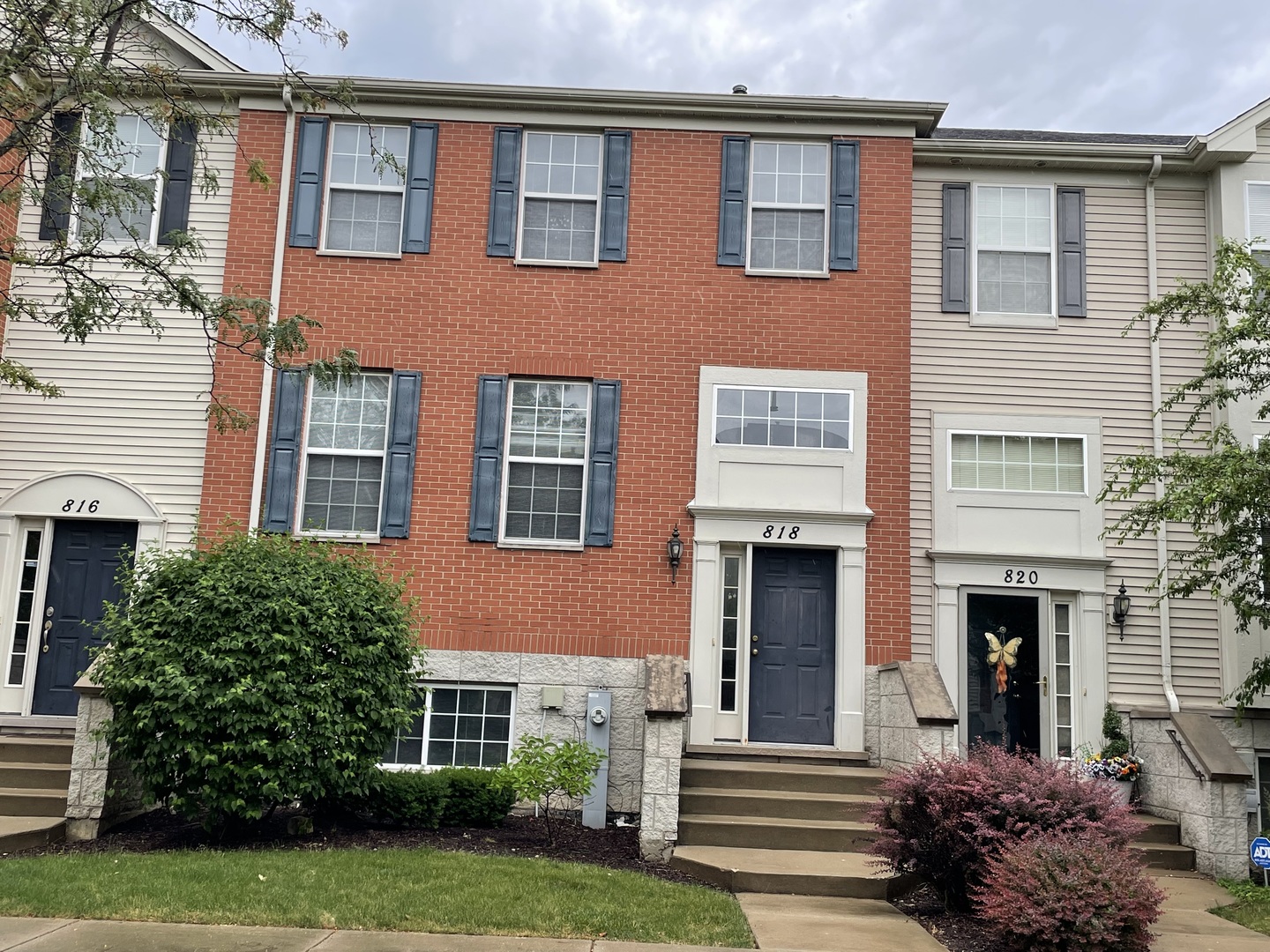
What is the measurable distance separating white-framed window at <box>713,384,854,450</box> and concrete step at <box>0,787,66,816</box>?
708cm

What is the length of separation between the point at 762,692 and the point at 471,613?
3131 millimetres

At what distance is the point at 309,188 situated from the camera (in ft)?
39.3

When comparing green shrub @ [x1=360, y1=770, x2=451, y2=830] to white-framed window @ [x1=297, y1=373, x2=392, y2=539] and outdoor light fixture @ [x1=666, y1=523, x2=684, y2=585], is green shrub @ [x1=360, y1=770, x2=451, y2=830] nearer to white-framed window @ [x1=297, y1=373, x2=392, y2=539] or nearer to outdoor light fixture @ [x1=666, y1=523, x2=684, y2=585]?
white-framed window @ [x1=297, y1=373, x2=392, y2=539]

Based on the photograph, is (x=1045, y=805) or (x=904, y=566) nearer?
(x=1045, y=805)

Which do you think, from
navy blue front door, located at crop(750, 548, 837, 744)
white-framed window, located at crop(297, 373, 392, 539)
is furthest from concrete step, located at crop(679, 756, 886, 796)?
white-framed window, located at crop(297, 373, 392, 539)

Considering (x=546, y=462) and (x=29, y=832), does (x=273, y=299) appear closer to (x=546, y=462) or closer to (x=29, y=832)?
(x=546, y=462)

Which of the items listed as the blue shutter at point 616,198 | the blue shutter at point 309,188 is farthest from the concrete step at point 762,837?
the blue shutter at point 309,188

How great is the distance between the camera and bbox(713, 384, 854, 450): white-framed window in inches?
A: 456

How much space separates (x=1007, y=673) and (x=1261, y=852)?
3167mm

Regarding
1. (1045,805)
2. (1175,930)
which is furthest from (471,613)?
(1175,930)

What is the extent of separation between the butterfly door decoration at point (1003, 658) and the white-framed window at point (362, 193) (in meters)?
7.85

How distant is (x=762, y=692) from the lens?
1120 cm

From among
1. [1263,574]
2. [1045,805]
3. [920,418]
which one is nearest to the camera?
[1045,805]

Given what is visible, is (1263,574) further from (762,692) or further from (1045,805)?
(762,692)
